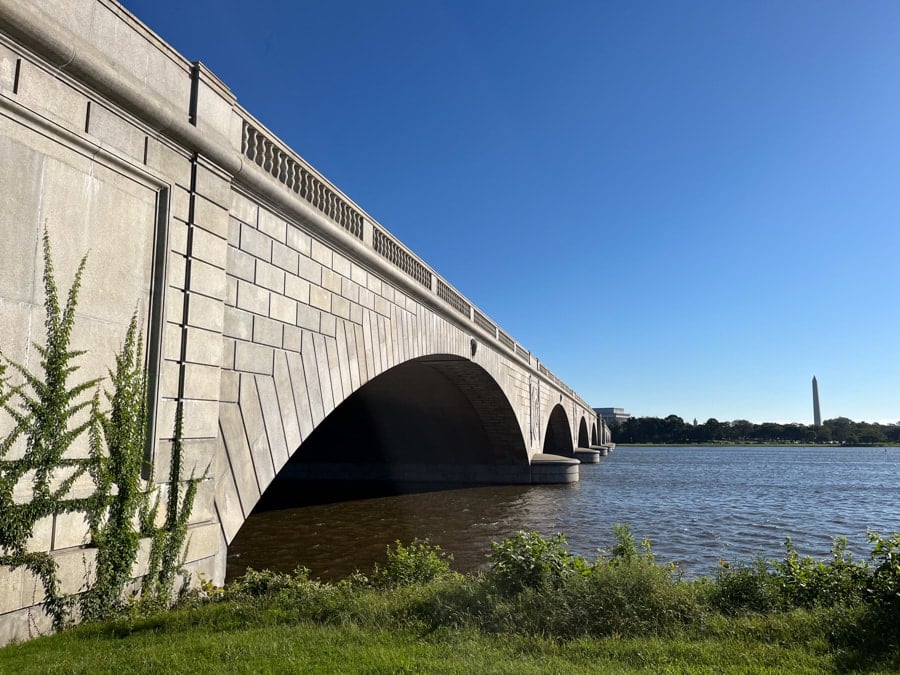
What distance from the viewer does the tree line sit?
13300 cm

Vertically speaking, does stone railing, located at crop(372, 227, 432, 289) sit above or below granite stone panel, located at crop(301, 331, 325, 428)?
above

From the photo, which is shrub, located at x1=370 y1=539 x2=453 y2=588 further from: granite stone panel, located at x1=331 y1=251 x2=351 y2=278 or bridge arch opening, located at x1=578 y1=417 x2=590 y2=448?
bridge arch opening, located at x1=578 y1=417 x2=590 y2=448

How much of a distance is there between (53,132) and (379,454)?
28.9 m

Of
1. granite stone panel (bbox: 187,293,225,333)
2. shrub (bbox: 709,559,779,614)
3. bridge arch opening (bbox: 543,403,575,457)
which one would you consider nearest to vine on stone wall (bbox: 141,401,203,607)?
granite stone panel (bbox: 187,293,225,333)

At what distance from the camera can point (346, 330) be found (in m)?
11.9

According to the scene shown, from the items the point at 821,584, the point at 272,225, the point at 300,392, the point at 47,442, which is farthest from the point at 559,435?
the point at 47,442

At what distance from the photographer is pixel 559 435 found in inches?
2185

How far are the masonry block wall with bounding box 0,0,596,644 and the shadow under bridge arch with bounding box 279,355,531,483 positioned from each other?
61.6 feet

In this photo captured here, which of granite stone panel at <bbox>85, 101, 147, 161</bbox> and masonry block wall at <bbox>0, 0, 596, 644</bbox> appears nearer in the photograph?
masonry block wall at <bbox>0, 0, 596, 644</bbox>

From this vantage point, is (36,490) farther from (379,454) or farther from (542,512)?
(379,454)

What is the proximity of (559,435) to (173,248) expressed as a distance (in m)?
50.6

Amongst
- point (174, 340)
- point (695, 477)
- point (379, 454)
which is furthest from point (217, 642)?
point (695, 477)

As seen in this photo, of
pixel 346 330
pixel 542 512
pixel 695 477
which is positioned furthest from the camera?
pixel 695 477

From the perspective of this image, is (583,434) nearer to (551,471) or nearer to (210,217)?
(551,471)
